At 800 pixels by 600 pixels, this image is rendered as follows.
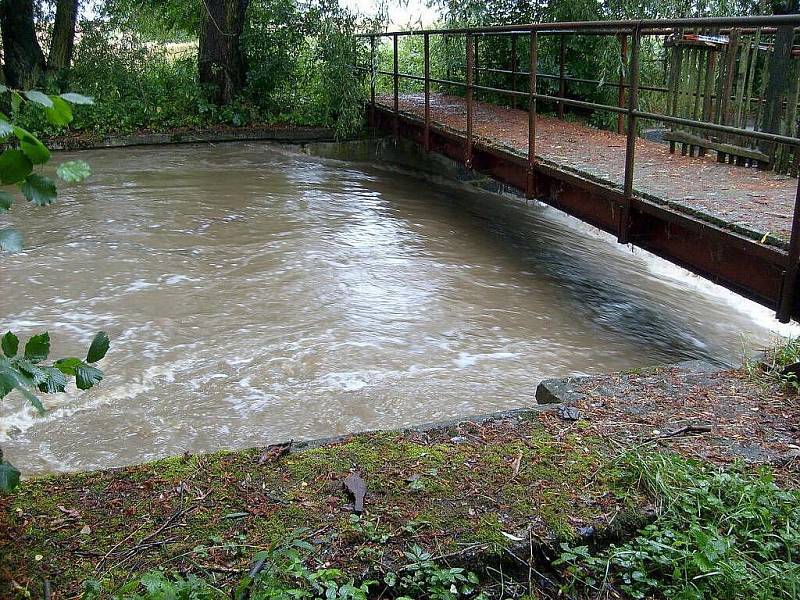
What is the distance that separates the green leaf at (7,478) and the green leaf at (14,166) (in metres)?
0.69

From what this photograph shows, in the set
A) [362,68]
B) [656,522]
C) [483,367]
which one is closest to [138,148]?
[362,68]

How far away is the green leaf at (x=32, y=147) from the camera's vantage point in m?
1.45

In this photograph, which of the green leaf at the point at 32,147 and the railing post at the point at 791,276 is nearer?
the green leaf at the point at 32,147

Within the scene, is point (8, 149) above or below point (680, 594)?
above

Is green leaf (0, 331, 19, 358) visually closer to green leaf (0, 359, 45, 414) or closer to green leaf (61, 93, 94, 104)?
green leaf (0, 359, 45, 414)

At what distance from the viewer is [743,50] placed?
7.13 m

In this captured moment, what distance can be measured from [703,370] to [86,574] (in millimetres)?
3173

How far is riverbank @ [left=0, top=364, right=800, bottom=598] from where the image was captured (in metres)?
2.54

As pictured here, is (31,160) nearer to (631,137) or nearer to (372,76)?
(631,137)

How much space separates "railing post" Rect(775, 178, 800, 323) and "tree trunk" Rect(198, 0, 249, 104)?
11.6 m

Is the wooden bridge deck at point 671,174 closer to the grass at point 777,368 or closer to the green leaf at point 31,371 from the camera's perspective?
the grass at point 777,368

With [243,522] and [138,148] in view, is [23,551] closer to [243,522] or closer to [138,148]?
[243,522]

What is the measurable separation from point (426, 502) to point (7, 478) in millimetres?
1504

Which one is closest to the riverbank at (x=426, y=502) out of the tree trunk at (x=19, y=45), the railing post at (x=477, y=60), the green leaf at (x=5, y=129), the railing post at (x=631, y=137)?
the green leaf at (x=5, y=129)
